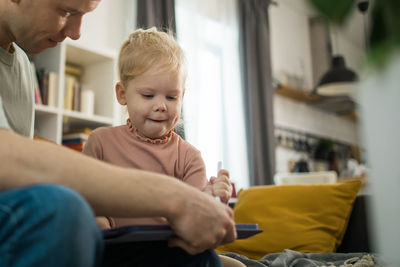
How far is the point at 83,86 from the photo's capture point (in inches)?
120

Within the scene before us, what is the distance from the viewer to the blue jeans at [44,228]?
18.8 inches

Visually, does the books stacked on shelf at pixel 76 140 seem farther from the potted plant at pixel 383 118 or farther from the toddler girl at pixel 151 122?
the potted plant at pixel 383 118

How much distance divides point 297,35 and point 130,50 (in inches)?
201

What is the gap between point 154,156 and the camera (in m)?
1.04

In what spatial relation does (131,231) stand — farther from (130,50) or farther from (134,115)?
(130,50)

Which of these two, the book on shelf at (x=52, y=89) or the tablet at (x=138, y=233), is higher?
the book on shelf at (x=52, y=89)

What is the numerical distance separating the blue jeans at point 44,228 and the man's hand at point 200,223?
167mm

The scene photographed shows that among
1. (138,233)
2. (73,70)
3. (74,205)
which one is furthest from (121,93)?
(73,70)

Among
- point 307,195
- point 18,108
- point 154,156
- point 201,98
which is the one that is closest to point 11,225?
point 154,156

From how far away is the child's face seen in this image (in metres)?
1.08

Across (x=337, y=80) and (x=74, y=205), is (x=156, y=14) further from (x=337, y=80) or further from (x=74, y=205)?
(x=74, y=205)

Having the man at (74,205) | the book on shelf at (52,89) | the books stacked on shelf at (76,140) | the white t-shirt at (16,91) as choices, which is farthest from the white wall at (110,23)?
the man at (74,205)

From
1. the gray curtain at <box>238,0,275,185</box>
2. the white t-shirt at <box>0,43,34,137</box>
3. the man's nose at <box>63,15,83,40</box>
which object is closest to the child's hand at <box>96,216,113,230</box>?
the white t-shirt at <box>0,43,34,137</box>

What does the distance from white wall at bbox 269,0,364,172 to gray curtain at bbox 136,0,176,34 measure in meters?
2.09
